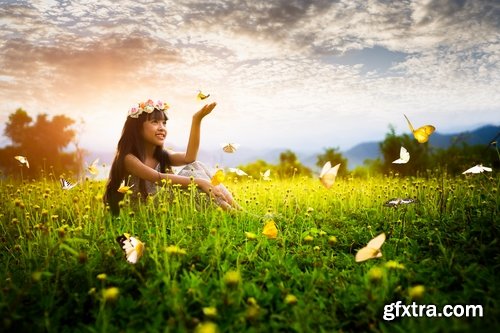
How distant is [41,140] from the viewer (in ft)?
51.4

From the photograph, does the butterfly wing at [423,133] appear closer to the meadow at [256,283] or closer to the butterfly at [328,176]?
the meadow at [256,283]

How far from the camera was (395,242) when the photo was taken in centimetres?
327

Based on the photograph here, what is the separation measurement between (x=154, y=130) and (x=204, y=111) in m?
0.73

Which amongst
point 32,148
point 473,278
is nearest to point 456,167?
point 473,278

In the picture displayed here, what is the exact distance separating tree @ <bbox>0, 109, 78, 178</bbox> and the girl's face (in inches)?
437

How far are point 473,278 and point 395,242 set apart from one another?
83 cm

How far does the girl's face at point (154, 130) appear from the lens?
5.04 m

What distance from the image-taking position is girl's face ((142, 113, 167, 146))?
5.04m

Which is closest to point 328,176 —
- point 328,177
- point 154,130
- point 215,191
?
point 328,177

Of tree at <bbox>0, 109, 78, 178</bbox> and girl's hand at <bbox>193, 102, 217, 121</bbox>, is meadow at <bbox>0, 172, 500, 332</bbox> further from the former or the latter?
tree at <bbox>0, 109, 78, 178</bbox>

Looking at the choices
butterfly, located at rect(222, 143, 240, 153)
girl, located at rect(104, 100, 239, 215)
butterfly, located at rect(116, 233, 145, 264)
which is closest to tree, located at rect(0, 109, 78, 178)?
girl, located at rect(104, 100, 239, 215)

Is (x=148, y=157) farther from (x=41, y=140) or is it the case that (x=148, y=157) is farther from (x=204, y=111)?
(x=41, y=140)

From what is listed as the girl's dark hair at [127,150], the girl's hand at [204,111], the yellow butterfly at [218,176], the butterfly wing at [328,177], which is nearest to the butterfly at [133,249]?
the yellow butterfly at [218,176]

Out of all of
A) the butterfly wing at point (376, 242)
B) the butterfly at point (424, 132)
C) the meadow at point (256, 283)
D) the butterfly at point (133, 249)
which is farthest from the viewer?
the butterfly at point (424, 132)
